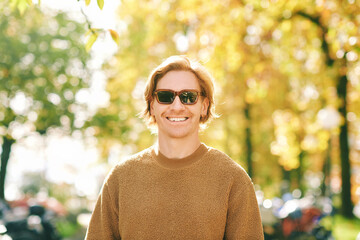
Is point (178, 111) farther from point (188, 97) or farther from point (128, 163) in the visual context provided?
point (128, 163)

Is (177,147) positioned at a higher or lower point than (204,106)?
lower

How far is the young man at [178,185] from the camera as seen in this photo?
221 centimetres

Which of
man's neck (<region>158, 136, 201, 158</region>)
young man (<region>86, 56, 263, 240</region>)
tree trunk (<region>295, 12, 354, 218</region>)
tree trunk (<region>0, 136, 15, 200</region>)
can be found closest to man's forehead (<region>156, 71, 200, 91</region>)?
young man (<region>86, 56, 263, 240</region>)

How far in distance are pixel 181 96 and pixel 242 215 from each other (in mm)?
711

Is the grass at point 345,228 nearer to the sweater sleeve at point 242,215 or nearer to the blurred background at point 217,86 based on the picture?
the blurred background at point 217,86

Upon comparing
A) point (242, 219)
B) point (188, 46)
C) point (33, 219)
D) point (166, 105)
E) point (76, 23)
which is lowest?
point (33, 219)

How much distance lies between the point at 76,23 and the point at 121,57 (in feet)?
10.2

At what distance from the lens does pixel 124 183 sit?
2.35m

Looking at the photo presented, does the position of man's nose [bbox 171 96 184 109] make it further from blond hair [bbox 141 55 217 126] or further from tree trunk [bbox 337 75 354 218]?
tree trunk [bbox 337 75 354 218]

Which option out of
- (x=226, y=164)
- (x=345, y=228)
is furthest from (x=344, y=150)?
Result: (x=226, y=164)

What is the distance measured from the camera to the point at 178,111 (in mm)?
2379

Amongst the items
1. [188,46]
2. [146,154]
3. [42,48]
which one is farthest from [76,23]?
[146,154]

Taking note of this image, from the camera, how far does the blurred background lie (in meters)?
7.94

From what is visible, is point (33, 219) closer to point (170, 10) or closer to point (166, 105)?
point (170, 10)
